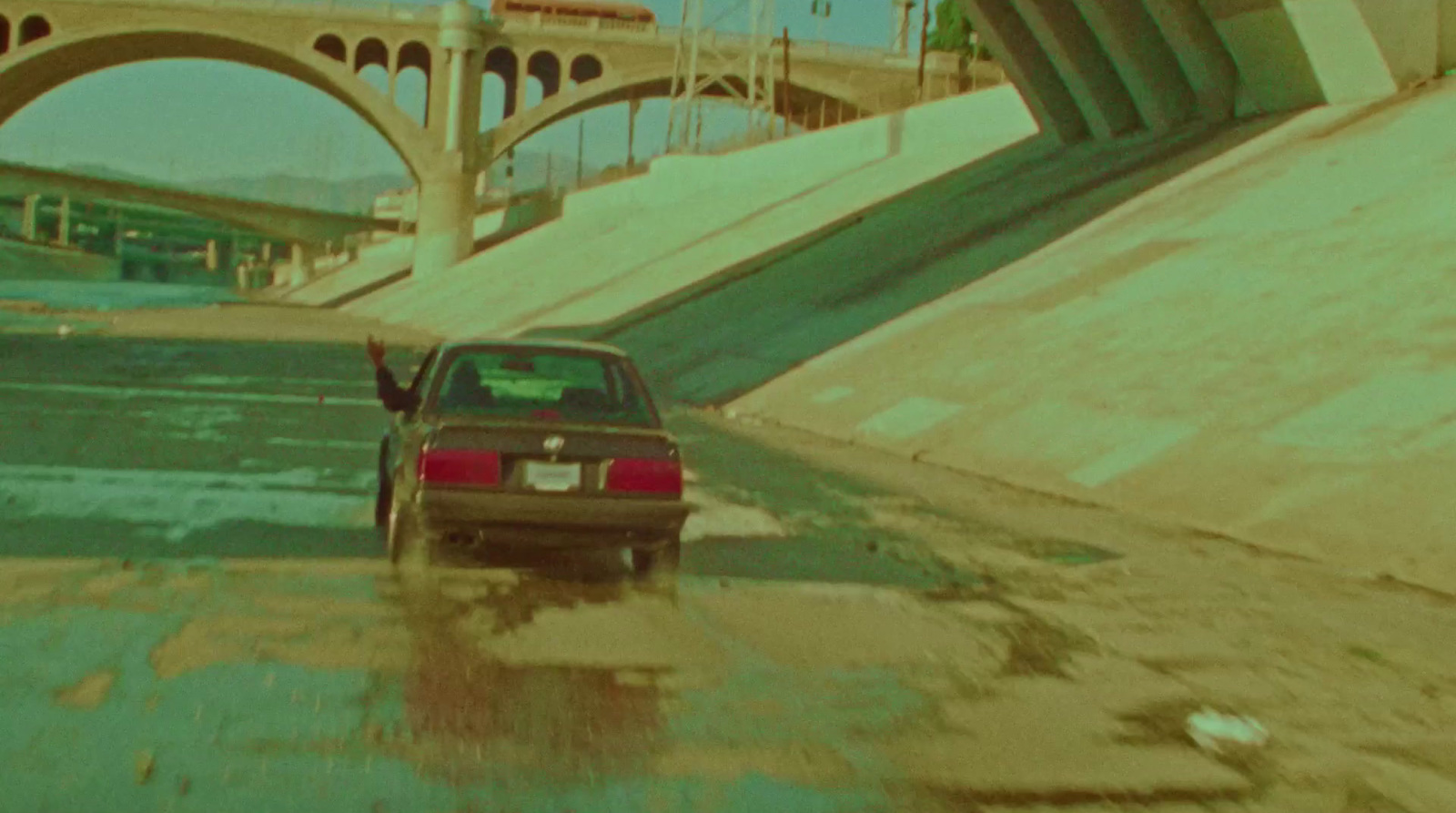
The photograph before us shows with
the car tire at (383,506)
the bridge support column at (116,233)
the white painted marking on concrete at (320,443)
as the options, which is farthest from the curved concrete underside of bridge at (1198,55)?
the bridge support column at (116,233)

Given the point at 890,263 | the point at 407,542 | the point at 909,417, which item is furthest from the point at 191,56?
the point at 407,542

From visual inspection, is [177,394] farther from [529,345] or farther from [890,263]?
[890,263]

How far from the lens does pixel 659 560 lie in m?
8.82

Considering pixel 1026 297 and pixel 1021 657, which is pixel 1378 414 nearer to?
pixel 1021 657

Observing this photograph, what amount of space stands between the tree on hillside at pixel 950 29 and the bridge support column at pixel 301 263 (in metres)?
50.6

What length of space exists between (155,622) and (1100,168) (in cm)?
2714

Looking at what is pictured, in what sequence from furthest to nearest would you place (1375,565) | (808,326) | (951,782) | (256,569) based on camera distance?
(808,326), (1375,565), (256,569), (951,782)

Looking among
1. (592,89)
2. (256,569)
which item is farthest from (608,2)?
(256,569)

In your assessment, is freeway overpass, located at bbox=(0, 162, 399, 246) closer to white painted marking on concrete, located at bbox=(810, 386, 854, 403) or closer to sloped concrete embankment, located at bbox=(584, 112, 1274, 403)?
sloped concrete embankment, located at bbox=(584, 112, 1274, 403)

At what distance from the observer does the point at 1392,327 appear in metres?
15.2

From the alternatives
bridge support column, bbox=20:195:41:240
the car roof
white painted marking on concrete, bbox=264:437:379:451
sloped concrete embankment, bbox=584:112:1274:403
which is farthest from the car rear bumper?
bridge support column, bbox=20:195:41:240

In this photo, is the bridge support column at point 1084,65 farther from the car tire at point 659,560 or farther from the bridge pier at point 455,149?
the bridge pier at point 455,149

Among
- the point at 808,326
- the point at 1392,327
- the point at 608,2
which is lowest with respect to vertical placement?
the point at 808,326

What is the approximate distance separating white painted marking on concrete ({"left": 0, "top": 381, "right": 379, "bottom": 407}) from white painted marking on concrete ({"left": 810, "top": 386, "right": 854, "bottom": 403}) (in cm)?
547
